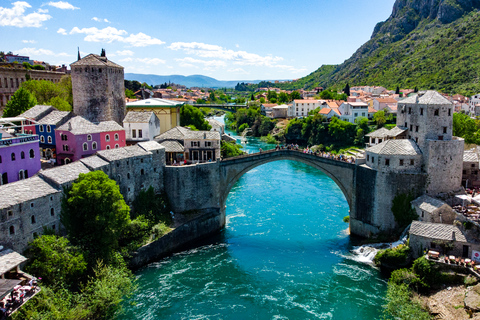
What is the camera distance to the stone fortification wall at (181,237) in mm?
33000

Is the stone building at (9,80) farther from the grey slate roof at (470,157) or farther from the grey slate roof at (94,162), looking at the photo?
the grey slate roof at (470,157)

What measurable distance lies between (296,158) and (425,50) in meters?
108

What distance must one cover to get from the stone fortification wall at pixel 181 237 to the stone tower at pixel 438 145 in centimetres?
2026

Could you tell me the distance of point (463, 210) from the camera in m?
32.3

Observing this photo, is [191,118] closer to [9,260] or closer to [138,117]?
[138,117]

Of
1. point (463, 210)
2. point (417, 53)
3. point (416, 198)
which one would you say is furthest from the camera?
point (417, 53)

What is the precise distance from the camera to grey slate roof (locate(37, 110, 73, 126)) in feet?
127

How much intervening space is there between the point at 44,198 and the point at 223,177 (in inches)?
748

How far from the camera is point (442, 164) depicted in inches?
1385

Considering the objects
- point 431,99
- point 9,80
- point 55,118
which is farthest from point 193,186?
point 9,80

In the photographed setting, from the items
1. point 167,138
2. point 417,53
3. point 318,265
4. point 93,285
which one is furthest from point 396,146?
point 417,53

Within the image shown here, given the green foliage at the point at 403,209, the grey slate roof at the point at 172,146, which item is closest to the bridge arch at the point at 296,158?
the grey slate roof at the point at 172,146

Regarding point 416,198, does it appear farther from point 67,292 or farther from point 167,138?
point 67,292

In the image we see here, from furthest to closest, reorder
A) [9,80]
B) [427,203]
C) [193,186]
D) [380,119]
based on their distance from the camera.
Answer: [380,119], [9,80], [193,186], [427,203]
